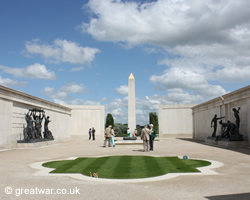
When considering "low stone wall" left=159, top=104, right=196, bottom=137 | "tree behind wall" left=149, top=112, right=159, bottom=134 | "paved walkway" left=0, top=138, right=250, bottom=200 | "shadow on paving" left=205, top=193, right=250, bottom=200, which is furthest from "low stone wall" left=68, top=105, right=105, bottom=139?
"shadow on paving" left=205, top=193, right=250, bottom=200

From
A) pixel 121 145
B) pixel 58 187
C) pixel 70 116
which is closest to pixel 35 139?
pixel 121 145

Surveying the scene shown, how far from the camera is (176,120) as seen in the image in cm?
4169

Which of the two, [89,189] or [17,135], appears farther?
[17,135]

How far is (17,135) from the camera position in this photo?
71.0 feet

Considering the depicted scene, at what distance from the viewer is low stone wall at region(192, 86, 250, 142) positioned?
20812mm

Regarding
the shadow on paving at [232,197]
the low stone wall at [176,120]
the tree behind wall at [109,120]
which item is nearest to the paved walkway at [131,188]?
the shadow on paving at [232,197]

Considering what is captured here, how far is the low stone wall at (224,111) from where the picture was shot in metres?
20.8

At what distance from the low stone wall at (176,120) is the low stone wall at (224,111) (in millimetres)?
4425

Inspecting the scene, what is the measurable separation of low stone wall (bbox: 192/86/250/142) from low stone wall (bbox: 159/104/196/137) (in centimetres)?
442

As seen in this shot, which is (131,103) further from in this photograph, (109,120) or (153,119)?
(153,119)

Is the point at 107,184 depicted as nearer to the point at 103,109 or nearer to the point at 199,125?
the point at 199,125

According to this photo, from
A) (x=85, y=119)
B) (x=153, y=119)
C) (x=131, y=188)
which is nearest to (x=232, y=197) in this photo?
(x=131, y=188)

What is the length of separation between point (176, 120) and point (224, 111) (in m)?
16.3

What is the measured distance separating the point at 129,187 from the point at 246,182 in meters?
3.33
